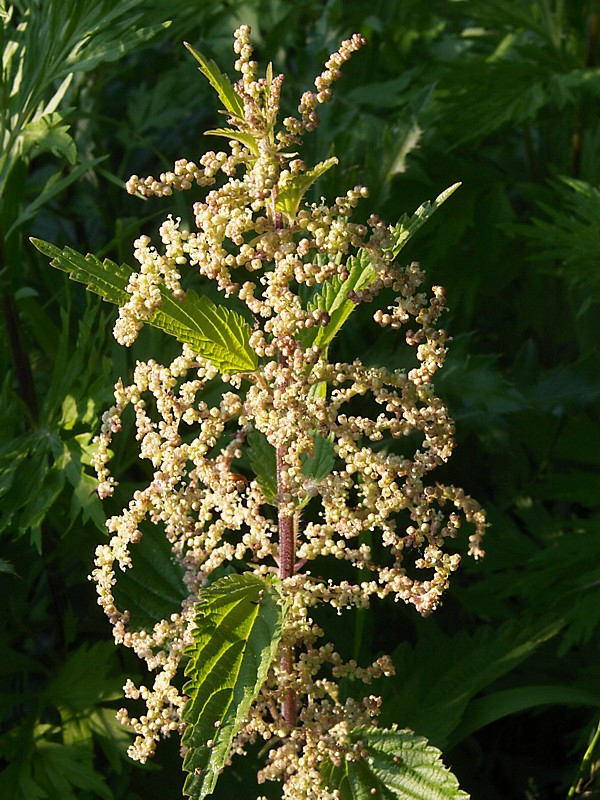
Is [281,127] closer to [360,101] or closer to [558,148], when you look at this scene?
[360,101]

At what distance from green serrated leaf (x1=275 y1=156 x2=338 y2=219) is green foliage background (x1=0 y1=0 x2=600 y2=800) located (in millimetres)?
354

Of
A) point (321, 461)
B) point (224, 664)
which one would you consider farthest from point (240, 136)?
point (224, 664)

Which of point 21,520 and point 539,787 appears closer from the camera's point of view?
point 21,520

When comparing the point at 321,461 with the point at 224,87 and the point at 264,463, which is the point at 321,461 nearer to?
the point at 264,463

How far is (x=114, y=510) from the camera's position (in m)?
1.43

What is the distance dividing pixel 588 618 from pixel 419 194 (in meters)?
0.93

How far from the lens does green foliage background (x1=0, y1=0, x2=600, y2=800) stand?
146 centimetres

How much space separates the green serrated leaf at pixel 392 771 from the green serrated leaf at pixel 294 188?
22.6 inches

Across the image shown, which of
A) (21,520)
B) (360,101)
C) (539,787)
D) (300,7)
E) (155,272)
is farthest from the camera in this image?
(300,7)

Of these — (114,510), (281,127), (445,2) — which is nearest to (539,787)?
(114,510)

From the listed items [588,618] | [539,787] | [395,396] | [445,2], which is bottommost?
[539,787]

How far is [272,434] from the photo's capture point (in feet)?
3.11

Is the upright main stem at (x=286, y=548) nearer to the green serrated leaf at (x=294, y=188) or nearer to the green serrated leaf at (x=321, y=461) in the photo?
the green serrated leaf at (x=321, y=461)

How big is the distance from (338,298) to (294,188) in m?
0.13
